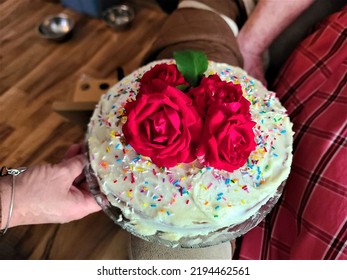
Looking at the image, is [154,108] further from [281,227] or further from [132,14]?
[132,14]

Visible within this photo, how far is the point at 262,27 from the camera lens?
976 mm

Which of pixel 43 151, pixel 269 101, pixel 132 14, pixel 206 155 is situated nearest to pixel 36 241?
pixel 43 151

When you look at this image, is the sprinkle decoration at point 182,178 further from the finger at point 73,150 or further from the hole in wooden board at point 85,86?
the hole in wooden board at point 85,86

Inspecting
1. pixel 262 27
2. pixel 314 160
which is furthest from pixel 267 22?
pixel 314 160

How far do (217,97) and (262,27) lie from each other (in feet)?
1.50

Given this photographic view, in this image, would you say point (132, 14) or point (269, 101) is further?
point (132, 14)

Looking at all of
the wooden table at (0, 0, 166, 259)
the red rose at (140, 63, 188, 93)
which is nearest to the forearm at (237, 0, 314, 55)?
the wooden table at (0, 0, 166, 259)

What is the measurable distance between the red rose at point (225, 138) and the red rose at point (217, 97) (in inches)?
0.5

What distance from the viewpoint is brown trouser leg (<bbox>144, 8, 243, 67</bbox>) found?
896 mm

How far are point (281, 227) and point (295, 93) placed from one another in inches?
12.3

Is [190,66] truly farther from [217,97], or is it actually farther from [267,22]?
[267,22]

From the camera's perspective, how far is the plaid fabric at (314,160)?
711mm

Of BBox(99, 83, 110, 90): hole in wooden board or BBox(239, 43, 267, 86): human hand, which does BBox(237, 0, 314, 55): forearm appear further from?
BBox(99, 83, 110, 90): hole in wooden board

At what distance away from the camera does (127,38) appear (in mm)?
1126
